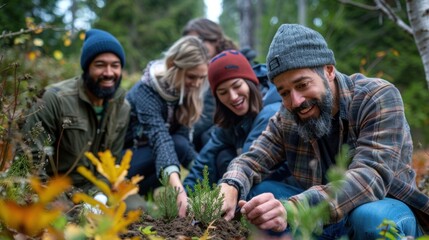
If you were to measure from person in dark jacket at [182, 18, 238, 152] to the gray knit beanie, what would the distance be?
2778 mm

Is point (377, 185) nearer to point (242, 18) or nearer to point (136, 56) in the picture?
point (242, 18)

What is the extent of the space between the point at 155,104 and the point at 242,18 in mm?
8366

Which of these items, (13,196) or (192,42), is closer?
(13,196)

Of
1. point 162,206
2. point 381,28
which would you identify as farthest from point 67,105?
point 381,28

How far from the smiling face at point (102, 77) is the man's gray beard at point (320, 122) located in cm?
204

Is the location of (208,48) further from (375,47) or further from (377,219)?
(375,47)

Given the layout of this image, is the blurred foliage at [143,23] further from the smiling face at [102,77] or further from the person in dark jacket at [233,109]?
the person in dark jacket at [233,109]

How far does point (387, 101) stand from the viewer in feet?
8.34

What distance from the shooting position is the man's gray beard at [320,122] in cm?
264

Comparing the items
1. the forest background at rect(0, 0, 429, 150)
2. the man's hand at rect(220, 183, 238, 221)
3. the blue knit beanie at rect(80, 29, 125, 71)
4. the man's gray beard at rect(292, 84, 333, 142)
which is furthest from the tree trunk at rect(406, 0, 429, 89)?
the blue knit beanie at rect(80, 29, 125, 71)

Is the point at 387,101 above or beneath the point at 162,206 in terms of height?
above

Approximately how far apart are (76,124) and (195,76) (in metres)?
1.24

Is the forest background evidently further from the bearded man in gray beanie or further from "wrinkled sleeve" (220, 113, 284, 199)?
"wrinkled sleeve" (220, 113, 284, 199)

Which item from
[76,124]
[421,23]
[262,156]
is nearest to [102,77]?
[76,124]
